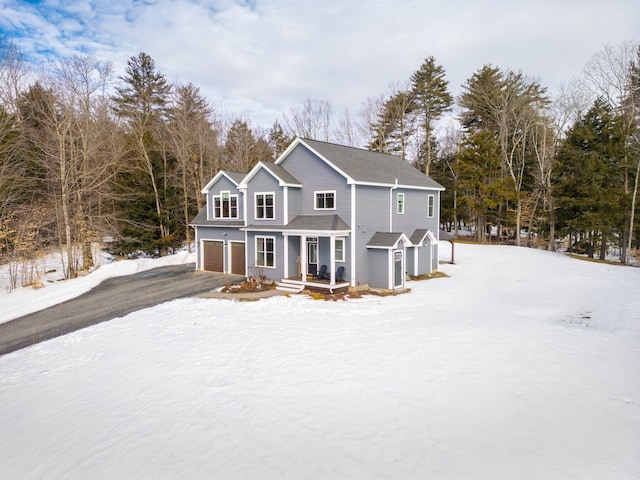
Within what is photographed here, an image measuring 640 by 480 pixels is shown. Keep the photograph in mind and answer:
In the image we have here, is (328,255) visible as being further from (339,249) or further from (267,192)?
(267,192)

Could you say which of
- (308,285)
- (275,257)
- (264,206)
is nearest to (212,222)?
(264,206)

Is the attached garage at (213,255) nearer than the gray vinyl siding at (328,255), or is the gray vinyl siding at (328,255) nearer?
the gray vinyl siding at (328,255)

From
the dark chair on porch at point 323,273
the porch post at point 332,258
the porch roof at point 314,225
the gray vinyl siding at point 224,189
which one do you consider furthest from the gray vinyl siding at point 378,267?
the gray vinyl siding at point 224,189

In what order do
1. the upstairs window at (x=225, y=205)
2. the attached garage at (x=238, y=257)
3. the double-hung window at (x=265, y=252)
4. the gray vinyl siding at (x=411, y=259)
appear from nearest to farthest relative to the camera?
1. the double-hung window at (x=265, y=252)
2. the gray vinyl siding at (x=411, y=259)
3. the attached garage at (x=238, y=257)
4. the upstairs window at (x=225, y=205)

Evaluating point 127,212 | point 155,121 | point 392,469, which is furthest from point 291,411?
point 155,121

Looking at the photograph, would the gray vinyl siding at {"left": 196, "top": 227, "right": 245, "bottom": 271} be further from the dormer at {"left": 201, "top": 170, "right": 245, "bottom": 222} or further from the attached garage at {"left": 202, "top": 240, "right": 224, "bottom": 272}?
the dormer at {"left": 201, "top": 170, "right": 245, "bottom": 222}

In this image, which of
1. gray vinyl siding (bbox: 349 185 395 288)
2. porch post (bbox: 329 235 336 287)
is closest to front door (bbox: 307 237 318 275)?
porch post (bbox: 329 235 336 287)

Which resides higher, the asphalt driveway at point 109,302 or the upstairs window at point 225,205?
the upstairs window at point 225,205

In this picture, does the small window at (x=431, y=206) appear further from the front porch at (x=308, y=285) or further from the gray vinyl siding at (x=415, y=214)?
the front porch at (x=308, y=285)
